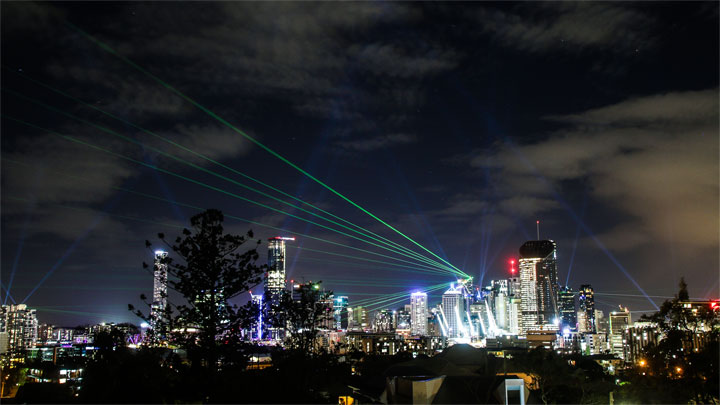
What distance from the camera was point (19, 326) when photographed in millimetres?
103250

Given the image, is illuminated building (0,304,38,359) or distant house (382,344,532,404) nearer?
distant house (382,344,532,404)

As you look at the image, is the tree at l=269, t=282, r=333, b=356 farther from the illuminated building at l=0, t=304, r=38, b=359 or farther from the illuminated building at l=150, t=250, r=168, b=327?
the illuminated building at l=0, t=304, r=38, b=359

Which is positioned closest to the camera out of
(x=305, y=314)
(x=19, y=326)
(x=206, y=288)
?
(x=206, y=288)

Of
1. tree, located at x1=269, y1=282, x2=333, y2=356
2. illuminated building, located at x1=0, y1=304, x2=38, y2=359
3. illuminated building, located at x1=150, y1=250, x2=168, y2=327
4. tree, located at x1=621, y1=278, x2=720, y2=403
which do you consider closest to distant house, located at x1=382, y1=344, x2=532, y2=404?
tree, located at x1=621, y1=278, x2=720, y2=403

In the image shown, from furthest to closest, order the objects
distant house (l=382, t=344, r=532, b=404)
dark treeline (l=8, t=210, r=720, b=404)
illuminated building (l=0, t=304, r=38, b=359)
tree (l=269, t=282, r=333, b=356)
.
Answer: illuminated building (l=0, t=304, r=38, b=359) → tree (l=269, t=282, r=333, b=356) → distant house (l=382, t=344, r=532, b=404) → dark treeline (l=8, t=210, r=720, b=404)

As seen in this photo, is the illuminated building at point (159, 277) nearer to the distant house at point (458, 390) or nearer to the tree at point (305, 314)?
the distant house at point (458, 390)

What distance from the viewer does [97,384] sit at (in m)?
13.2

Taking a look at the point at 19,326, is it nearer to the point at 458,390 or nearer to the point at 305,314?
the point at 305,314

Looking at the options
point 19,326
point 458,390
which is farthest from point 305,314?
point 19,326

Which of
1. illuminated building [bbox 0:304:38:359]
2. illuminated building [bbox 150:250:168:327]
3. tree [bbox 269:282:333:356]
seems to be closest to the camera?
illuminated building [bbox 150:250:168:327]

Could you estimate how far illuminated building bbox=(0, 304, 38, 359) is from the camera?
8753 cm

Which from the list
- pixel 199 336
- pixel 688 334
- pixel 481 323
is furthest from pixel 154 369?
pixel 481 323

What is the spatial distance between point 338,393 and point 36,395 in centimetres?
1290

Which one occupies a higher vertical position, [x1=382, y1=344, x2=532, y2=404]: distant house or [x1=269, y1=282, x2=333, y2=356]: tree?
[x1=269, y1=282, x2=333, y2=356]: tree
